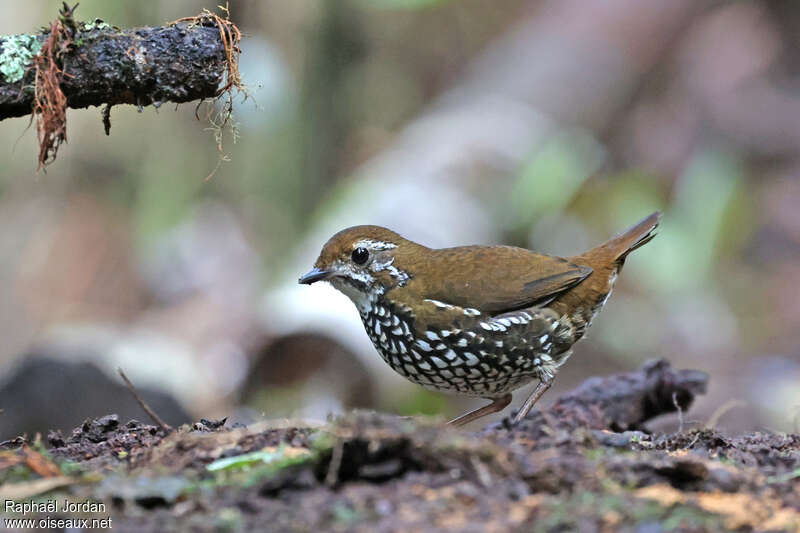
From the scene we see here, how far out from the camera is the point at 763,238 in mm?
11242

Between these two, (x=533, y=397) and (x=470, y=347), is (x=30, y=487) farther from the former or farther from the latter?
(x=533, y=397)

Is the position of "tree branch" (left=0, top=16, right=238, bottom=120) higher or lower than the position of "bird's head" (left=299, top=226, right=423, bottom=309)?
higher

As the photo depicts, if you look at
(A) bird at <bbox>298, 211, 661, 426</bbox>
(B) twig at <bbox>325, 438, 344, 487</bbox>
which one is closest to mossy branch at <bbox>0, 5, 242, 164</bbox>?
(A) bird at <bbox>298, 211, 661, 426</bbox>

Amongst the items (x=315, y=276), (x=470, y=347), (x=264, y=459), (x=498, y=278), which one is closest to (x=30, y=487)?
(x=264, y=459)

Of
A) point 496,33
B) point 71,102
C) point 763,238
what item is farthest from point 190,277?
point 71,102

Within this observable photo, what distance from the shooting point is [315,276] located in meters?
5.00

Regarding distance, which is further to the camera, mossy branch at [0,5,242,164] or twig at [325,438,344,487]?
mossy branch at [0,5,242,164]

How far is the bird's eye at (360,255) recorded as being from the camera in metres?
5.09

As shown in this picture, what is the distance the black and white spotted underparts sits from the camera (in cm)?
476

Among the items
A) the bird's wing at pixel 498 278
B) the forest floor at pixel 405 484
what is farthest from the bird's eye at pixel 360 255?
the forest floor at pixel 405 484

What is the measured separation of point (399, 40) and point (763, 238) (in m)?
6.53

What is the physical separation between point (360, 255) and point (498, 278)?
0.73m

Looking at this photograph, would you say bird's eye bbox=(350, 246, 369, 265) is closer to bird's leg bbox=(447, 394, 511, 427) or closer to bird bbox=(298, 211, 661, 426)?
bird bbox=(298, 211, 661, 426)

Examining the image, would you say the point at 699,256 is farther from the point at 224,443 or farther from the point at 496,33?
the point at 224,443
